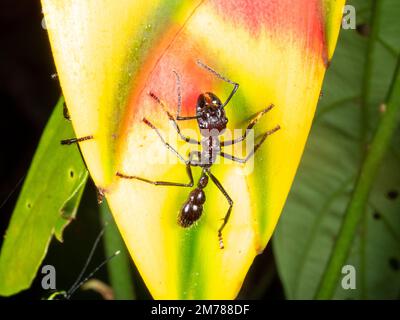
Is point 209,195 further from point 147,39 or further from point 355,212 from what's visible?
point 355,212

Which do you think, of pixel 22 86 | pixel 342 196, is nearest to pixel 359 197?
pixel 342 196

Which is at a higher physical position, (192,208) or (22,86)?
(22,86)

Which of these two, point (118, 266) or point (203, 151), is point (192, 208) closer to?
point (203, 151)

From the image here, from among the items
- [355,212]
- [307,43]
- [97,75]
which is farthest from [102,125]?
[355,212]

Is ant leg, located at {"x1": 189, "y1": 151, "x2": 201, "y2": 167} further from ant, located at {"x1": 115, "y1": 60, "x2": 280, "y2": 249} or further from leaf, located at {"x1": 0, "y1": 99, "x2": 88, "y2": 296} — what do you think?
leaf, located at {"x1": 0, "y1": 99, "x2": 88, "y2": 296}

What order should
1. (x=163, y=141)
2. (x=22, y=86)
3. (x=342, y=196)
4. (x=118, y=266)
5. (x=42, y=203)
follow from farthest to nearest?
Answer: (x=22, y=86) < (x=342, y=196) < (x=118, y=266) < (x=42, y=203) < (x=163, y=141)

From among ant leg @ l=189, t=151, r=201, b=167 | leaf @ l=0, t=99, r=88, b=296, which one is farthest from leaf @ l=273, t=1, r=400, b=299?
ant leg @ l=189, t=151, r=201, b=167

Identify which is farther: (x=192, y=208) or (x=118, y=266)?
(x=118, y=266)
